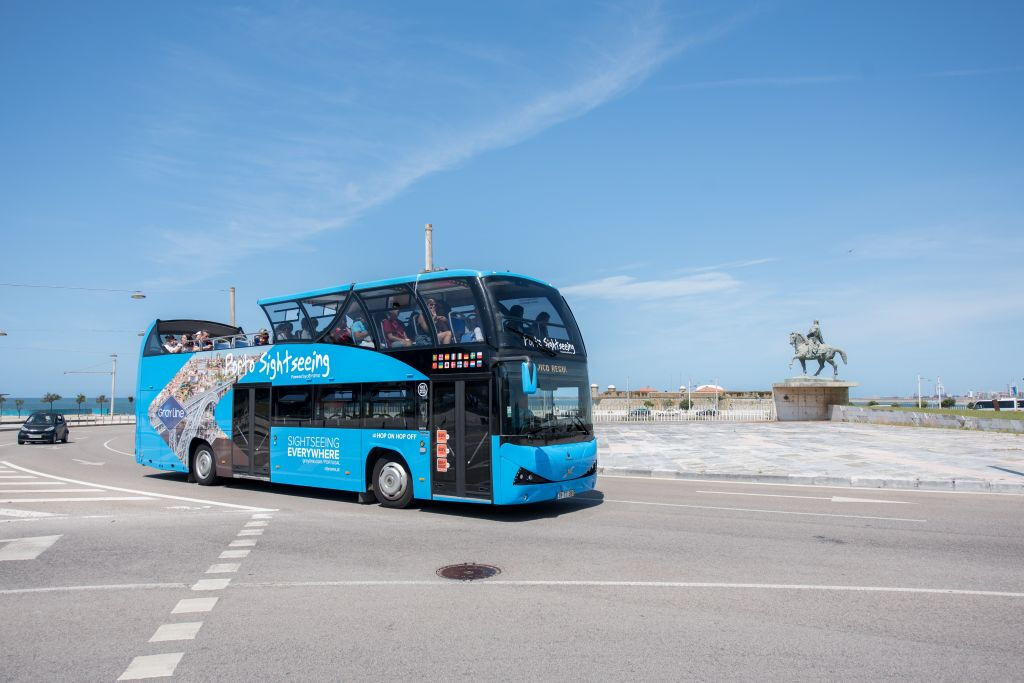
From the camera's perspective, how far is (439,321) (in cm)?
1195

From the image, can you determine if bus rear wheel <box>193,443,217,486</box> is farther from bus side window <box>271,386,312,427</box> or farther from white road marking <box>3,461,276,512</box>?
bus side window <box>271,386,312,427</box>

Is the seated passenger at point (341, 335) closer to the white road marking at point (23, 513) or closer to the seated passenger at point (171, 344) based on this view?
the white road marking at point (23, 513)

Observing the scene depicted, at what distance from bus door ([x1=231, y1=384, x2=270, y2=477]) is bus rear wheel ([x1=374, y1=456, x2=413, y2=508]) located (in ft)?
10.9

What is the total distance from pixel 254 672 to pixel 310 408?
927cm

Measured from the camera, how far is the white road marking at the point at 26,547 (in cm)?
873

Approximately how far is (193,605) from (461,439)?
5.34m

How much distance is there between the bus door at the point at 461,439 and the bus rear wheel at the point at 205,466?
7348 millimetres

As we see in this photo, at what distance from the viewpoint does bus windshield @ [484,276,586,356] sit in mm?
11398

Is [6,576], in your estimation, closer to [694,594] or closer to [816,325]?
[694,594]

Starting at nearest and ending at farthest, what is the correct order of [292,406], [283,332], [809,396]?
[292,406], [283,332], [809,396]

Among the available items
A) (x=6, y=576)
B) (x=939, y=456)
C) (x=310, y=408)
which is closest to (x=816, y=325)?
(x=939, y=456)

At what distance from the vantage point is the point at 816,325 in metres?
38.8

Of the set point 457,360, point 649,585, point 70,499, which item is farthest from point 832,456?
point 70,499

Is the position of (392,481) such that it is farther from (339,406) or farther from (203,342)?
(203,342)
